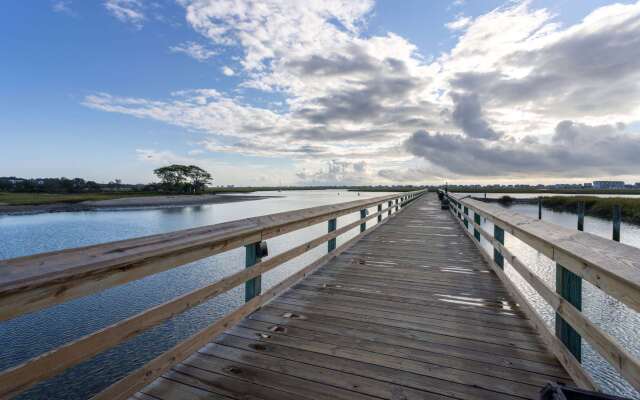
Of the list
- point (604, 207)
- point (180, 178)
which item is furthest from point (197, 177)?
point (604, 207)

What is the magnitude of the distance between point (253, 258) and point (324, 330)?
1.07 m

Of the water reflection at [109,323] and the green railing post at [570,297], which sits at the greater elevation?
the green railing post at [570,297]

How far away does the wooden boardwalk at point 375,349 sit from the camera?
2.28m

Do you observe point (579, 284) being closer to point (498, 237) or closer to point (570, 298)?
point (570, 298)

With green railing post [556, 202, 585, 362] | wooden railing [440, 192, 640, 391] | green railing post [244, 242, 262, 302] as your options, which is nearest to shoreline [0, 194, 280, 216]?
green railing post [244, 242, 262, 302]

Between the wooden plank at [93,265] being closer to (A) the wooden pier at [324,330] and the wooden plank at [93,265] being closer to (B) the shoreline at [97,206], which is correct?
(A) the wooden pier at [324,330]

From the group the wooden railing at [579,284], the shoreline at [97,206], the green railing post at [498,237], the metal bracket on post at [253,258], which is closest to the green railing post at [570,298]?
the wooden railing at [579,284]

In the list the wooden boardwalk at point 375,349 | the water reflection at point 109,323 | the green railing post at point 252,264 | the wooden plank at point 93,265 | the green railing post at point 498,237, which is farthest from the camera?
the water reflection at point 109,323

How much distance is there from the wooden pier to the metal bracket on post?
13 millimetres

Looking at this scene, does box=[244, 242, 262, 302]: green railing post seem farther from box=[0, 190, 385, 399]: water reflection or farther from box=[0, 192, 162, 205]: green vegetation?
box=[0, 192, 162, 205]: green vegetation

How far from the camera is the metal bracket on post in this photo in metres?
3.34

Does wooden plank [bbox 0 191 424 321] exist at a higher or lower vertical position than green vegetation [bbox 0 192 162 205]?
higher

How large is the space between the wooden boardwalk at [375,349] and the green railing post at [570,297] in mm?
225

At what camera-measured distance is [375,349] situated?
9.32 ft
